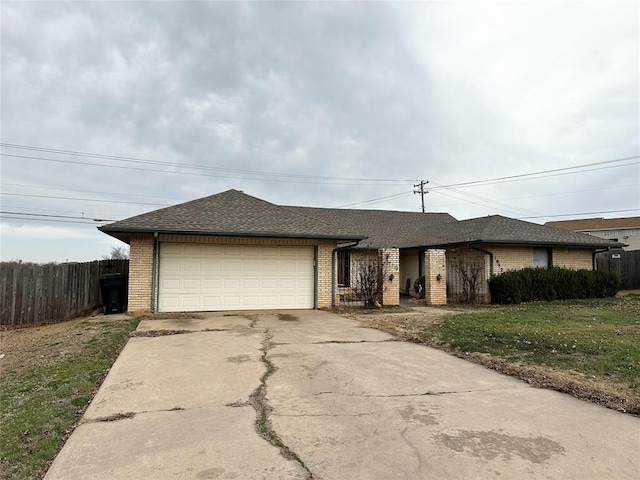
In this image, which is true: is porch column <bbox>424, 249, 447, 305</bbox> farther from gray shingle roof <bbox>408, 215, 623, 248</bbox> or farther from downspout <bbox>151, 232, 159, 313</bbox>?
downspout <bbox>151, 232, 159, 313</bbox>

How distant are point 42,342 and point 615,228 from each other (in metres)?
48.0

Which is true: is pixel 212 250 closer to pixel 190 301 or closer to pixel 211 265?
pixel 211 265

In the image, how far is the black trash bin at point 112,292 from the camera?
12.3 meters

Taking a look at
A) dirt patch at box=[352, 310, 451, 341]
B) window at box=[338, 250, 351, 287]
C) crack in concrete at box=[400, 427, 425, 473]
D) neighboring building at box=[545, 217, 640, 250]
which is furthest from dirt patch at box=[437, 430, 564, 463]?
→ neighboring building at box=[545, 217, 640, 250]

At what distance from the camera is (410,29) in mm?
10141

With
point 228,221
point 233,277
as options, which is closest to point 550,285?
point 233,277

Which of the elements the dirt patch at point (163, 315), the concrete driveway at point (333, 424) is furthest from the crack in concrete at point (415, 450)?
the dirt patch at point (163, 315)

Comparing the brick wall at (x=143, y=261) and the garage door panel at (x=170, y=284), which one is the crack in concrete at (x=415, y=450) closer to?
the brick wall at (x=143, y=261)

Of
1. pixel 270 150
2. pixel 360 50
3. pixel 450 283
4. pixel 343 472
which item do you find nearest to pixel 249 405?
pixel 343 472

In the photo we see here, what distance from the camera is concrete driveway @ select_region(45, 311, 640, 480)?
3.05m

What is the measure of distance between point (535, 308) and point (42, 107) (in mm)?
17293

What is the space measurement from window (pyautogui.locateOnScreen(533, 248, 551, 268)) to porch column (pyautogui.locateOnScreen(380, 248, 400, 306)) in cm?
640

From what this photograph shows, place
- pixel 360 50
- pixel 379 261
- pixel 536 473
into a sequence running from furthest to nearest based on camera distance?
1. pixel 379 261
2. pixel 360 50
3. pixel 536 473

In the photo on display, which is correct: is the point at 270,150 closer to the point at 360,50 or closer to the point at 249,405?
the point at 360,50
